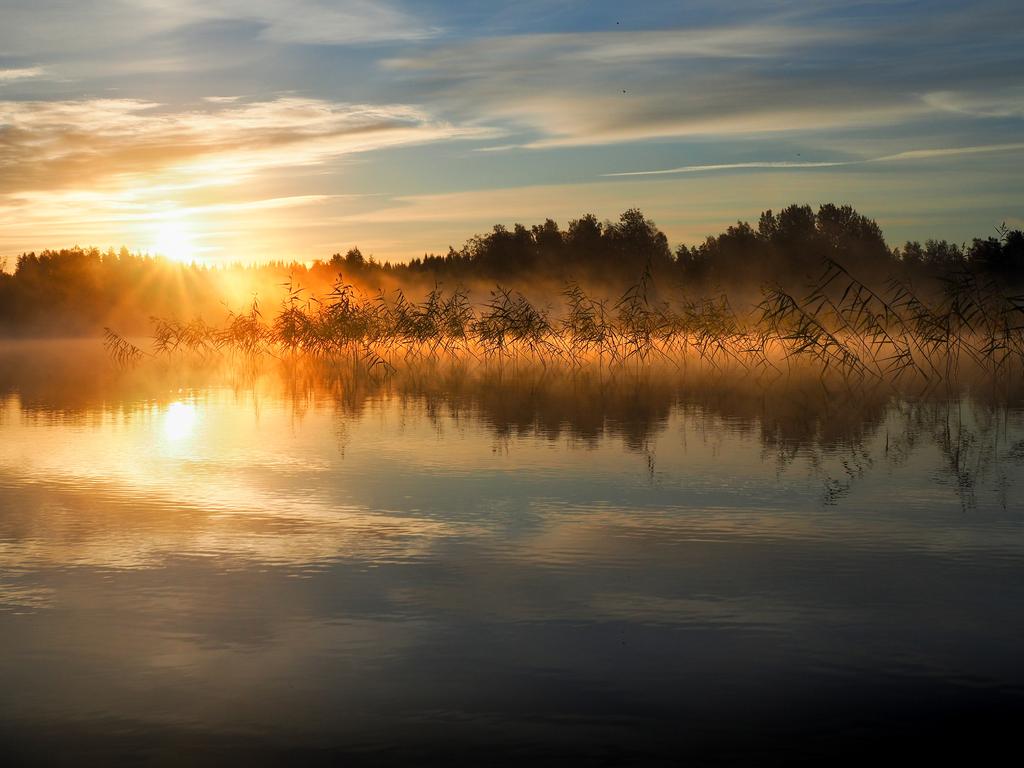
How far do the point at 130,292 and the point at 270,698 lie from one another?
6348cm

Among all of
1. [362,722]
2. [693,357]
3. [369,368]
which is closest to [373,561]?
[362,722]

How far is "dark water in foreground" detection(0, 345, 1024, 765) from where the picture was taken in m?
2.58

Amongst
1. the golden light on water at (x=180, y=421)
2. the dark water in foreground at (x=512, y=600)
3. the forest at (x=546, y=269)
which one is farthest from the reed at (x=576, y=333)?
the forest at (x=546, y=269)

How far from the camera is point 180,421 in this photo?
30.1 feet

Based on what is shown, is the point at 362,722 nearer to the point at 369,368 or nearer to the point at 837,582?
the point at 837,582

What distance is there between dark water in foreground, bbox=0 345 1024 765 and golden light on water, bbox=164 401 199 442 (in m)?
0.66

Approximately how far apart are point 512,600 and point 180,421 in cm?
618

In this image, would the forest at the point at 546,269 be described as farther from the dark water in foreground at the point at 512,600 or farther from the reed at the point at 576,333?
the dark water in foreground at the point at 512,600

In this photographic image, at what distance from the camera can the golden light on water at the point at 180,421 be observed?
26.8 feet

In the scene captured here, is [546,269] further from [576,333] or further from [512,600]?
[512,600]

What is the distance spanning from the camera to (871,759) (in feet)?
7.99

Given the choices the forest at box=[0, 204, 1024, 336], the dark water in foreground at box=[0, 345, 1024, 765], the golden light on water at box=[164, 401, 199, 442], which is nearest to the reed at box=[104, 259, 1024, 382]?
the golden light on water at box=[164, 401, 199, 442]

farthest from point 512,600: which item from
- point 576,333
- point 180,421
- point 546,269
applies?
point 546,269

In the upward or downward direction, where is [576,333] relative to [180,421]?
upward
